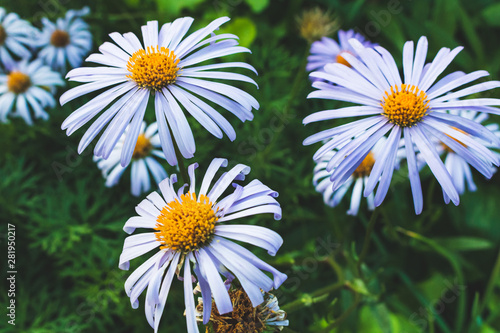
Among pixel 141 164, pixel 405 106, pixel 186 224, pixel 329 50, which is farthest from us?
pixel 329 50

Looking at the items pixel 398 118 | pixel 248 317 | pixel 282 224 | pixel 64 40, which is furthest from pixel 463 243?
pixel 64 40

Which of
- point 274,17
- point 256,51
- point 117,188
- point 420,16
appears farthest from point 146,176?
point 420,16

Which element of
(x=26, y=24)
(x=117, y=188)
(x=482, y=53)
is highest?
(x=26, y=24)

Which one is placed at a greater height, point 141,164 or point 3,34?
point 3,34

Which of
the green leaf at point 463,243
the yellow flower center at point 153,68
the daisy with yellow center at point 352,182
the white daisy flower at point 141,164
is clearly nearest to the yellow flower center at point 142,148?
the white daisy flower at point 141,164

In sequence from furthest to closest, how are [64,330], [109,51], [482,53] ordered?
[482,53] → [64,330] → [109,51]

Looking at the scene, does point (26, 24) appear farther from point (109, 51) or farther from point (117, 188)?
point (109, 51)

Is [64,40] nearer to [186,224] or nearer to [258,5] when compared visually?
Answer: [258,5]
